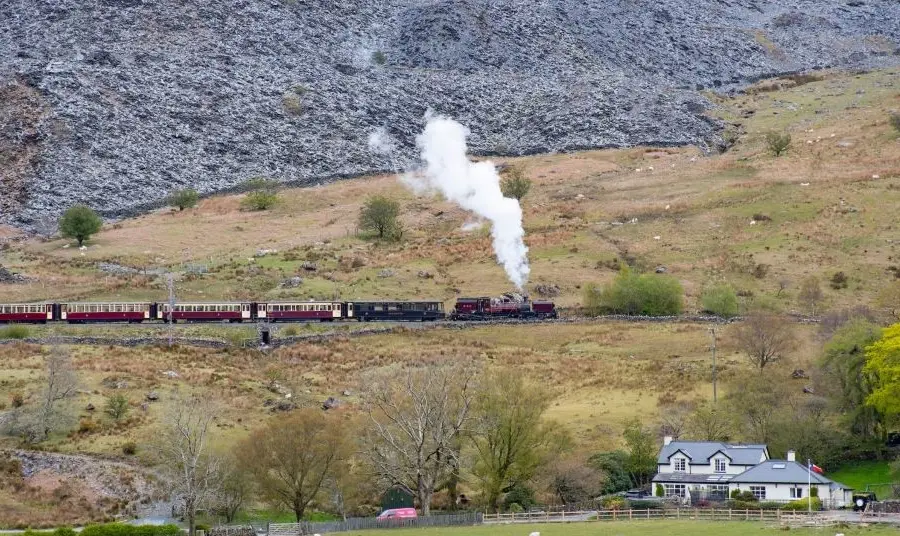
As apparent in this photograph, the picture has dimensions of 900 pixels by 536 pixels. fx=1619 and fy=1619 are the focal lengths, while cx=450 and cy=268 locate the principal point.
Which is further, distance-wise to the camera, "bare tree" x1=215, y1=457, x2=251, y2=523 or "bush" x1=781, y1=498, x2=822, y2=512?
"bare tree" x1=215, y1=457, x2=251, y2=523

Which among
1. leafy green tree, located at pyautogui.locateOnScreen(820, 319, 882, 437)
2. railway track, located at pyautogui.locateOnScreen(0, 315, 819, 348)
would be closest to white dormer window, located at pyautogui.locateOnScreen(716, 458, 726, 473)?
leafy green tree, located at pyautogui.locateOnScreen(820, 319, 882, 437)

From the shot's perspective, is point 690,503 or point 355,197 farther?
point 355,197

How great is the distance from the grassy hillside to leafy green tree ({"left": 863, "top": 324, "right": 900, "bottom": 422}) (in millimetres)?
44523

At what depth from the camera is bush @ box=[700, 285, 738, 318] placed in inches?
4843

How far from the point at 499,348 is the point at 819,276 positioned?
35444 mm

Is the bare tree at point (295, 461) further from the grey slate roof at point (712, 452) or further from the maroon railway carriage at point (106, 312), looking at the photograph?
the maroon railway carriage at point (106, 312)

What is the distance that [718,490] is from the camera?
2879 inches

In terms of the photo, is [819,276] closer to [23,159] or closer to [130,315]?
[130,315]

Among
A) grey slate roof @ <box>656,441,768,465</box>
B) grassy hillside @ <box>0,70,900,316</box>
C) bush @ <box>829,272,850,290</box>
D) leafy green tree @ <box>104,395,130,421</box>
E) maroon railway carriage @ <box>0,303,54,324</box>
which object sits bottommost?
grey slate roof @ <box>656,441,768,465</box>

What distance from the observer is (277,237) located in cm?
15962

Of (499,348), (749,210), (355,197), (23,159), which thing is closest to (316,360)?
(499,348)

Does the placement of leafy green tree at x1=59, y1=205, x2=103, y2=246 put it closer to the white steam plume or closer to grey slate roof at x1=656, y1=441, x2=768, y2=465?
the white steam plume

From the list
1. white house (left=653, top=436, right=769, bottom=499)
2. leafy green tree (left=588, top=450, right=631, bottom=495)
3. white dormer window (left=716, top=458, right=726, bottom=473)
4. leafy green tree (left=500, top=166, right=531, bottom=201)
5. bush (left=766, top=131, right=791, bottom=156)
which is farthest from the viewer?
bush (left=766, top=131, right=791, bottom=156)

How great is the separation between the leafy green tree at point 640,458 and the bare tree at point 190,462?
2015cm
